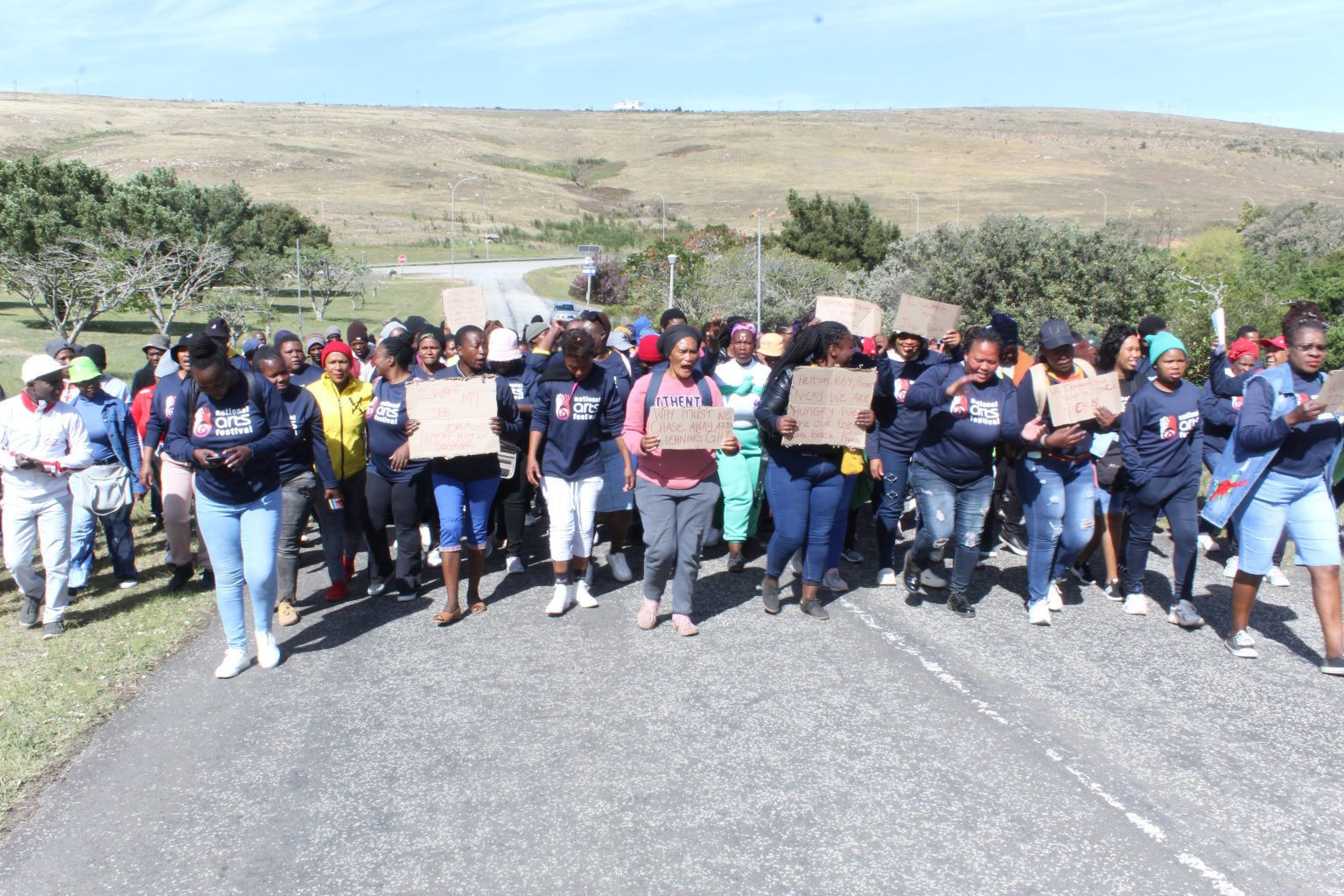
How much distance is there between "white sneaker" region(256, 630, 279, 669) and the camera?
602 centimetres

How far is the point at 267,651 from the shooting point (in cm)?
603

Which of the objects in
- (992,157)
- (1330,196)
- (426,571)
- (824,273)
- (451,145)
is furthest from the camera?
(451,145)

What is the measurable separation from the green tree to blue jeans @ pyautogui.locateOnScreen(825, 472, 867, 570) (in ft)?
119

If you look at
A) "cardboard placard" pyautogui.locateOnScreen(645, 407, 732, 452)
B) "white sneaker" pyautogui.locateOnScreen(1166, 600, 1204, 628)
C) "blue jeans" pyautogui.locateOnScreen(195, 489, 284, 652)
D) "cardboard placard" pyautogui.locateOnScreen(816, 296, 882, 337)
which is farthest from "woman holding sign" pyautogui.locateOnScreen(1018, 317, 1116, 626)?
"blue jeans" pyautogui.locateOnScreen(195, 489, 284, 652)

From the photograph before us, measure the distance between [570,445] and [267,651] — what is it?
228cm

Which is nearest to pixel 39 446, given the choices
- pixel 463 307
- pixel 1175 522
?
pixel 463 307

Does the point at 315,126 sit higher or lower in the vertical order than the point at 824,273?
higher

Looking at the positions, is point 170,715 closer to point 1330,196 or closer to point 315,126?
point 1330,196

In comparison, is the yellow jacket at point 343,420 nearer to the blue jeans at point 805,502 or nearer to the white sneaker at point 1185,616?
the blue jeans at point 805,502

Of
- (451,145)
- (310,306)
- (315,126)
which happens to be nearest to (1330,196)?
(310,306)

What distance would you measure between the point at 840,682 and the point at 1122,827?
1.80 meters

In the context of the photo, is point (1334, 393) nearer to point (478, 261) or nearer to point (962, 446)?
point (962, 446)

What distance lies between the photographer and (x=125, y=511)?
25.3 ft

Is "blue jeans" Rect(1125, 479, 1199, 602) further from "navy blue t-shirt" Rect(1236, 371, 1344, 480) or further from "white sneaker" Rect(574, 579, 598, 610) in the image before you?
"white sneaker" Rect(574, 579, 598, 610)
